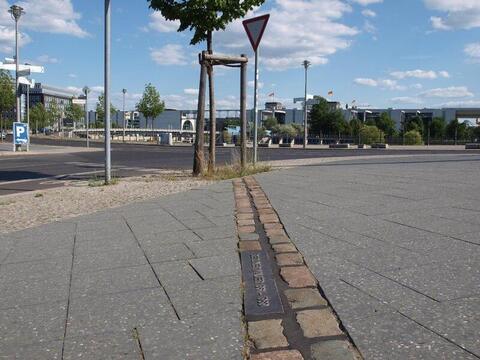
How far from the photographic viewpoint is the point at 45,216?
7660 millimetres

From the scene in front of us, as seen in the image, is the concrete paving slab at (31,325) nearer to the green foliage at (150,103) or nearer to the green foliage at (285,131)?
the green foliage at (150,103)

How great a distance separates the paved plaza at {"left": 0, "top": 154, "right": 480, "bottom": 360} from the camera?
9.50 feet

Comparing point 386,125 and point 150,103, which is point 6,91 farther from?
point 386,125

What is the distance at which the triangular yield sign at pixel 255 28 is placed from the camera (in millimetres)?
12861

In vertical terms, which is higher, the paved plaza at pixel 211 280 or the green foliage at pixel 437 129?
the green foliage at pixel 437 129

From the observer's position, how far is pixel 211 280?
397 cm

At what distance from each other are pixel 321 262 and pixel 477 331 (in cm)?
162

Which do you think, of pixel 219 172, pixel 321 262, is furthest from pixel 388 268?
pixel 219 172

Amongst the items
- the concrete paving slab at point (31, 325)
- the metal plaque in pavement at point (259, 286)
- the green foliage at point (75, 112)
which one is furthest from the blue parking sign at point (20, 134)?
the green foliage at point (75, 112)

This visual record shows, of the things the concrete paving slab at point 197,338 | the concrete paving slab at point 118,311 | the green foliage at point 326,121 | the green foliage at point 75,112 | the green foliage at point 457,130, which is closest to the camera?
the concrete paving slab at point 197,338

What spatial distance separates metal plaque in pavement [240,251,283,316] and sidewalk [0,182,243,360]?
90mm

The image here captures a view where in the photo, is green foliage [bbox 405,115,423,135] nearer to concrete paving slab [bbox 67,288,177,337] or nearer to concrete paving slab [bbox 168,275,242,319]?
concrete paving slab [bbox 168,275,242,319]

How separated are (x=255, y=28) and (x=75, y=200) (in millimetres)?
6596

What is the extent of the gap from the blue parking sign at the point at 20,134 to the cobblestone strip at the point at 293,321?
3187cm
